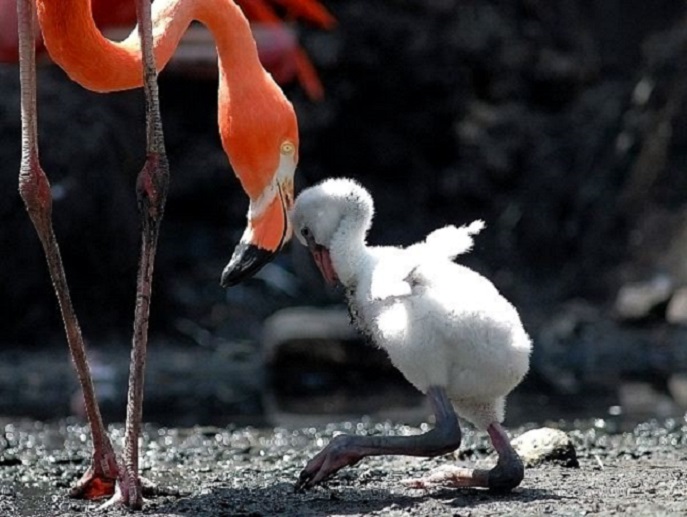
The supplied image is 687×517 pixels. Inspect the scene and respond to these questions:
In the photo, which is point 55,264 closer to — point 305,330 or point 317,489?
point 317,489

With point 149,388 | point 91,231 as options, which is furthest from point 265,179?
point 91,231

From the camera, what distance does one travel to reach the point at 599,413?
7.20m

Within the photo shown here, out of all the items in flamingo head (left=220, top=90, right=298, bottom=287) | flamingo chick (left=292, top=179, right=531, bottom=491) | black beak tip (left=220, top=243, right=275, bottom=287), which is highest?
flamingo head (left=220, top=90, right=298, bottom=287)

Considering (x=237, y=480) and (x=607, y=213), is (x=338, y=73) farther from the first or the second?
(x=237, y=480)

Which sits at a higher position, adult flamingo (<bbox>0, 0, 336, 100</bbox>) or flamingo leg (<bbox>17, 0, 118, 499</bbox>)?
adult flamingo (<bbox>0, 0, 336, 100</bbox>)

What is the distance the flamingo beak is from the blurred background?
421cm

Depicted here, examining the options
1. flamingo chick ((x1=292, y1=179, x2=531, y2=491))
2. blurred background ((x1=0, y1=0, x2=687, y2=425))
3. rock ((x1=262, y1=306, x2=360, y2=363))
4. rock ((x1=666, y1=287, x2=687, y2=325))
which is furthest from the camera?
rock ((x1=666, y1=287, x2=687, y2=325))

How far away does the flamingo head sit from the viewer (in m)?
4.80

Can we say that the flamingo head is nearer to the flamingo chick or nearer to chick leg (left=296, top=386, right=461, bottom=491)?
the flamingo chick

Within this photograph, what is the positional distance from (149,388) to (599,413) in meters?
2.87

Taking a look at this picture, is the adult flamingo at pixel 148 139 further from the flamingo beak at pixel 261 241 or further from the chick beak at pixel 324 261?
the chick beak at pixel 324 261

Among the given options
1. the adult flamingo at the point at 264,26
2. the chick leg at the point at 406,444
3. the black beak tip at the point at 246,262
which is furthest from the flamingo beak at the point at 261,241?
the adult flamingo at the point at 264,26

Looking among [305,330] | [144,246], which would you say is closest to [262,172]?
[144,246]

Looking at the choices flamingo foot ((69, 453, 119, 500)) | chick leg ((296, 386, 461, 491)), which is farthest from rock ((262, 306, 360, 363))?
chick leg ((296, 386, 461, 491))
